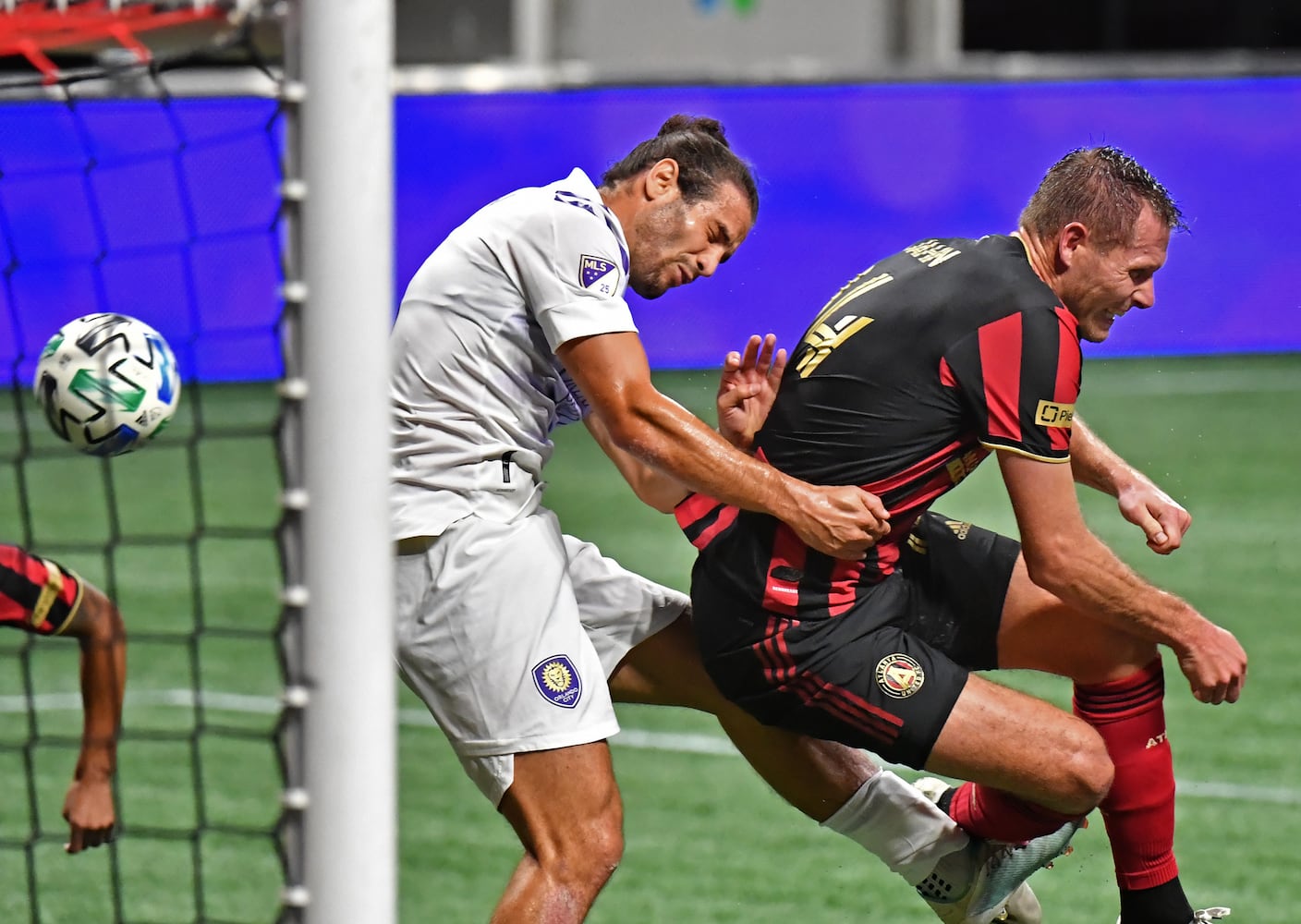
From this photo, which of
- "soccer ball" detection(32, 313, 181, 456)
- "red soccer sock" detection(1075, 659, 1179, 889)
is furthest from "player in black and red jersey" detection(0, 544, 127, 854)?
"red soccer sock" detection(1075, 659, 1179, 889)

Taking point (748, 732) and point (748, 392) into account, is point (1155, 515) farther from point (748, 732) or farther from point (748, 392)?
point (748, 732)

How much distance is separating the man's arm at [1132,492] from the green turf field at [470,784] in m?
1.23

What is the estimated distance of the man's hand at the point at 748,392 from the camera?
425cm

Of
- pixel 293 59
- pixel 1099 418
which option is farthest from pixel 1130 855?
pixel 1099 418

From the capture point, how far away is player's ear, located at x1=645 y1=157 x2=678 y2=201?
4.06 m

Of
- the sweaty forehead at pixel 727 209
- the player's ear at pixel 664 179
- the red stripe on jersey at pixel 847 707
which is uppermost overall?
the player's ear at pixel 664 179

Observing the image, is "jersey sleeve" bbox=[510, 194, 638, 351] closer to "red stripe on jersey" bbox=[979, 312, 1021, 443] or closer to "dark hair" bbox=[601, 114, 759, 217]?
"dark hair" bbox=[601, 114, 759, 217]

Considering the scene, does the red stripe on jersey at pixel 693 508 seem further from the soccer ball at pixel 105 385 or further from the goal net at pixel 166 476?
the soccer ball at pixel 105 385

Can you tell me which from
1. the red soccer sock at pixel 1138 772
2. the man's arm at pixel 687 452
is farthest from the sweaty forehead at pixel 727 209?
the red soccer sock at pixel 1138 772

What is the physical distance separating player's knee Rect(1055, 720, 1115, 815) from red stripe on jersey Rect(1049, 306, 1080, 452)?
2.06ft

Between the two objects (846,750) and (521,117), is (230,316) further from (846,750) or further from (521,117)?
(846,750)

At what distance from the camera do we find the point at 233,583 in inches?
338

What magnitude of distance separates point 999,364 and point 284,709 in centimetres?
174

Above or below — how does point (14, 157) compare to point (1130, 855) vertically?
above
